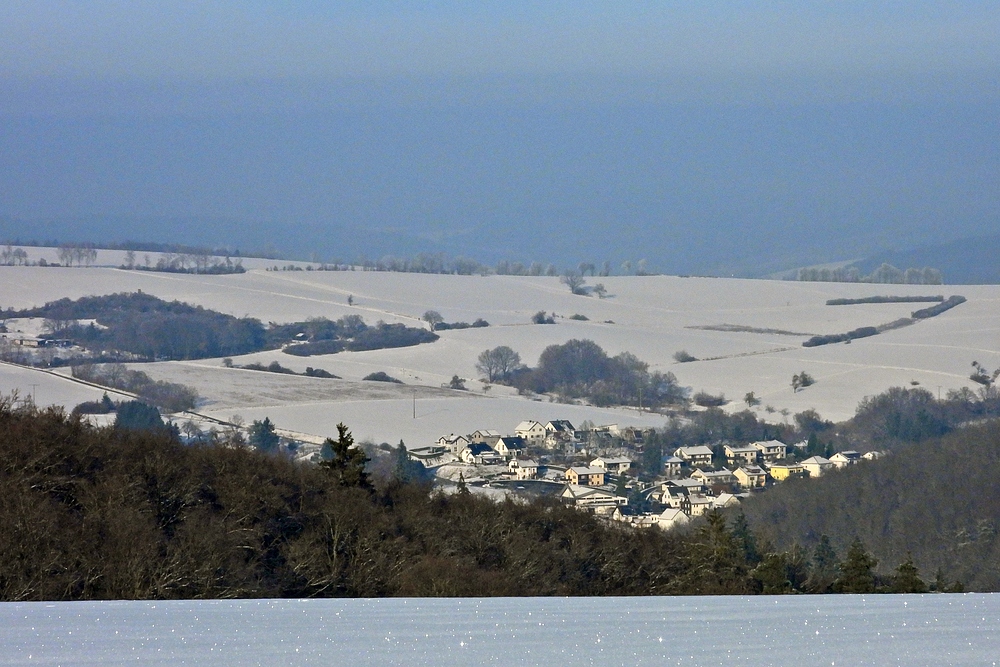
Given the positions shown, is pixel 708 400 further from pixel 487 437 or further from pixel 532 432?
pixel 487 437

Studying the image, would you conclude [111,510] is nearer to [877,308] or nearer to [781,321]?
[781,321]

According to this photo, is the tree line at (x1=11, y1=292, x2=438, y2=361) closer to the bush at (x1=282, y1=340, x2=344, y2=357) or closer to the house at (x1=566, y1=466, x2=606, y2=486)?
the bush at (x1=282, y1=340, x2=344, y2=357)

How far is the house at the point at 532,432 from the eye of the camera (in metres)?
35.8

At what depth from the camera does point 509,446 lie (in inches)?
1340

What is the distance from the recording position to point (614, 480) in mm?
30641

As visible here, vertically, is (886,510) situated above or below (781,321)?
below

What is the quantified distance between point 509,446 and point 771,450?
8.82 meters

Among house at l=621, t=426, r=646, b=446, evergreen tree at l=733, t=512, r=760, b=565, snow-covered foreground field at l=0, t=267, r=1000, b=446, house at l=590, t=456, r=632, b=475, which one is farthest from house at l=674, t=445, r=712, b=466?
evergreen tree at l=733, t=512, r=760, b=565

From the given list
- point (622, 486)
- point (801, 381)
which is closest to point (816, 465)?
point (622, 486)

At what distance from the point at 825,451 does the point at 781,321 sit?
107 ft

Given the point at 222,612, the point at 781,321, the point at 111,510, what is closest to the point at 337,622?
the point at 222,612

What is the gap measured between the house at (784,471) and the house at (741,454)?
3.05 ft

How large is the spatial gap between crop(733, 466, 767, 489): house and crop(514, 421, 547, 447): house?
265 inches

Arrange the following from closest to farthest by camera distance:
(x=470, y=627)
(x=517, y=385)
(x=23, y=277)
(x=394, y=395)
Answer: (x=470, y=627), (x=394, y=395), (x=517, y=385), (x=23, y=277)
